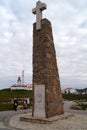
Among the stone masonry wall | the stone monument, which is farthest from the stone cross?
the stone masonry wall

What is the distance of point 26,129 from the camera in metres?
13.3

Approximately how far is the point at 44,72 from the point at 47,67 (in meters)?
0.38

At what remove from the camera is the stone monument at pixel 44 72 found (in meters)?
16.9

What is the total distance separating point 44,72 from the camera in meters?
17.2

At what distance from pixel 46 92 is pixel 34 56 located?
272 cm

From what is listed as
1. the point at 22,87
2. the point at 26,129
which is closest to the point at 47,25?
the point at 26,129

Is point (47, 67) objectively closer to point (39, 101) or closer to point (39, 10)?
point (39, 101)

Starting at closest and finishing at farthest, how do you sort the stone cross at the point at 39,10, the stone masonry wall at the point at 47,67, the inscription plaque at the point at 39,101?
the inscription plaque at the point at 39,101, the stone masonry wall at the point at 47,67, the stone cross at the point at 39,10

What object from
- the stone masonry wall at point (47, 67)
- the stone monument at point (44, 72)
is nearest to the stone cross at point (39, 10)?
the stone monument at point (44, 72)

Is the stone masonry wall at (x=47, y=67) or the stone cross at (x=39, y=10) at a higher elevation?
the stone cross at (x=39, y=10)

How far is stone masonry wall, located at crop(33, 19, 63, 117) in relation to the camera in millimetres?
17016

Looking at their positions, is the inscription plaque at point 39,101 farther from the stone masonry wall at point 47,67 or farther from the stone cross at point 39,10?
the stone cross at point 39,10

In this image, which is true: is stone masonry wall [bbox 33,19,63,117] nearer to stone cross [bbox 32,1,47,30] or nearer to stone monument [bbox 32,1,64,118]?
stone monument [bbox 32,1,64,118]

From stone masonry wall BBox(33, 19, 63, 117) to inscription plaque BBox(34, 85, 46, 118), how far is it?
0.84ft
